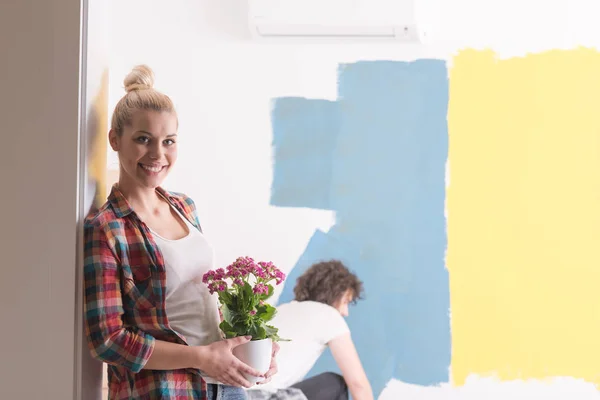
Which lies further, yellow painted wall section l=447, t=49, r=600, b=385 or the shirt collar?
yellow painted wall section l=447, t=49, r=600, b=385

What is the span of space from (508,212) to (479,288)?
0.30 metres

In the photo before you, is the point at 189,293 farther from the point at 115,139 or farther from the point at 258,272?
the point at 115,139

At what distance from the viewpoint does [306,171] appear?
2.72 metres

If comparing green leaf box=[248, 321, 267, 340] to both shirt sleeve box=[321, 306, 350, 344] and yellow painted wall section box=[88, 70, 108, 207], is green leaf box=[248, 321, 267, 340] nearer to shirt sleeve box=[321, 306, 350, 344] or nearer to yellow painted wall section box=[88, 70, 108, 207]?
yellow painted wall section box=[88, 70, 108, 207]

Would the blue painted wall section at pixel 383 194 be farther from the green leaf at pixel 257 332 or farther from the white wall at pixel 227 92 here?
the green leaf at pixel 257 332

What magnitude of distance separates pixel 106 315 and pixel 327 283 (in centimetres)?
154

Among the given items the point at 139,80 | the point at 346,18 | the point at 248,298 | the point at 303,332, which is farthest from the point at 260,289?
the point at 346,18

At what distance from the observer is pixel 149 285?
4.22 feet

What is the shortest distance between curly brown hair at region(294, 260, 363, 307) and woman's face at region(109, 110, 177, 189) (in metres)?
1.41

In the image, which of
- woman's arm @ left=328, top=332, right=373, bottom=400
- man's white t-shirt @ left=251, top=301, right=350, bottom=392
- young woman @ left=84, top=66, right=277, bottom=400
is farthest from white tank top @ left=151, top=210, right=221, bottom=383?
woman's arm @ left=328, top=332, right=373, bottom=400

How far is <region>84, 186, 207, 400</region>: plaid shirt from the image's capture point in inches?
48.5

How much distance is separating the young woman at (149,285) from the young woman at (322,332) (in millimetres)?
1221

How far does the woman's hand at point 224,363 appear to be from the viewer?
4.21 feet

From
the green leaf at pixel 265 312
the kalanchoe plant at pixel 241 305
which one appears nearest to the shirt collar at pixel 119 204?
the kalanchoe plant at pixel 241 305
